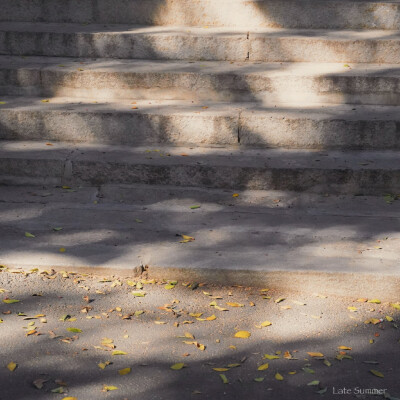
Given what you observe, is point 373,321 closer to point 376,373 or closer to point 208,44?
point 376,373

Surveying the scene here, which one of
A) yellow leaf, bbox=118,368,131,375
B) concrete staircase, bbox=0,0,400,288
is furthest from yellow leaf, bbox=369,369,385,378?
concrete staircase, bbox=0,0,400,288

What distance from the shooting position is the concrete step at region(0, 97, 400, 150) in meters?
5.71

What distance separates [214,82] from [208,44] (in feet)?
2.08

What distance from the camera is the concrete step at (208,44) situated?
6.56 meters

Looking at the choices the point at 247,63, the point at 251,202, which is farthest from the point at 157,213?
the point at 247,63

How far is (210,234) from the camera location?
15.0 ft

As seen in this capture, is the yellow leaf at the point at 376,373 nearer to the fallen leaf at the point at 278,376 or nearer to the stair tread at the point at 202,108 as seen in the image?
the fallen leaf at the point at 278,376

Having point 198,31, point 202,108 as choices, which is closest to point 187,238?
point 202,108

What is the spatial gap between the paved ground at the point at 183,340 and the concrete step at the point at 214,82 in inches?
105

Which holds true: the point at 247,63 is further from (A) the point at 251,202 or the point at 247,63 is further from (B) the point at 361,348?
(B) the point at 361,348

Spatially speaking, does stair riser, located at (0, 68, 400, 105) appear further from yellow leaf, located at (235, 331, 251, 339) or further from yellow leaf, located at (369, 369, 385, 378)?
yellow leaf, located at (369, 369, 385, 378)

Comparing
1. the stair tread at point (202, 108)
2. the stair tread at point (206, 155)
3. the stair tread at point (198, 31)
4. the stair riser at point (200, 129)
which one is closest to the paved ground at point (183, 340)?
the stair tread at point (206, 155)

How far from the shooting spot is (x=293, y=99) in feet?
20.5

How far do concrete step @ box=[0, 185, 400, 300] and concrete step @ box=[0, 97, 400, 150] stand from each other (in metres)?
0.64
